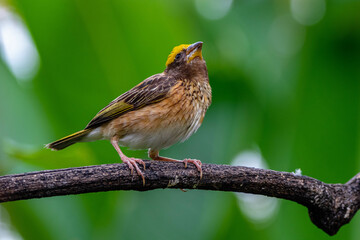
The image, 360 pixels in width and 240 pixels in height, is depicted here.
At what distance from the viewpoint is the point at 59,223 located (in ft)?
13.9

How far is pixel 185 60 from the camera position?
448cm

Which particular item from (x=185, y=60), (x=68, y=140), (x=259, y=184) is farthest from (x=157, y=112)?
(x=259, y=184)

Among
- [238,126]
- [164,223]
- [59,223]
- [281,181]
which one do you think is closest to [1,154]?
[59,223]

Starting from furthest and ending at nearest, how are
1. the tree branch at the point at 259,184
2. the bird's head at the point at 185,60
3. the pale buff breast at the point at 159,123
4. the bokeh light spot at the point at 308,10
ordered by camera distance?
the bokeh light spot at the point at 308,10
the bird's head at the point at 185,60
the pale buff breast at the point at 159,123
the tree branch at the point at 259,184

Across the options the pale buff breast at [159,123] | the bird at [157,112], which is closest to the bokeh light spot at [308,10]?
the bird at [157,112]

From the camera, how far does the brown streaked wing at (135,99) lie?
168 inches

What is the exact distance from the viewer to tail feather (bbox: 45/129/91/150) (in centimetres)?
420

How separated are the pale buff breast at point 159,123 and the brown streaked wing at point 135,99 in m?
0.05

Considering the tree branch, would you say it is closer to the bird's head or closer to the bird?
the bird

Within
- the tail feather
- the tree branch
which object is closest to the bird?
the tail feather

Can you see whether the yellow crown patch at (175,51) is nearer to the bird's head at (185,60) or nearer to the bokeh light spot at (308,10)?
the bird's head at (185,60)

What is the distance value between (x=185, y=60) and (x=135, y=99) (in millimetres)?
509

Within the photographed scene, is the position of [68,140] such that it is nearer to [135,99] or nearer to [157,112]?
[135,99]

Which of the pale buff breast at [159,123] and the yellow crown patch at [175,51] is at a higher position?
the yellow crown patch at [175,51]
